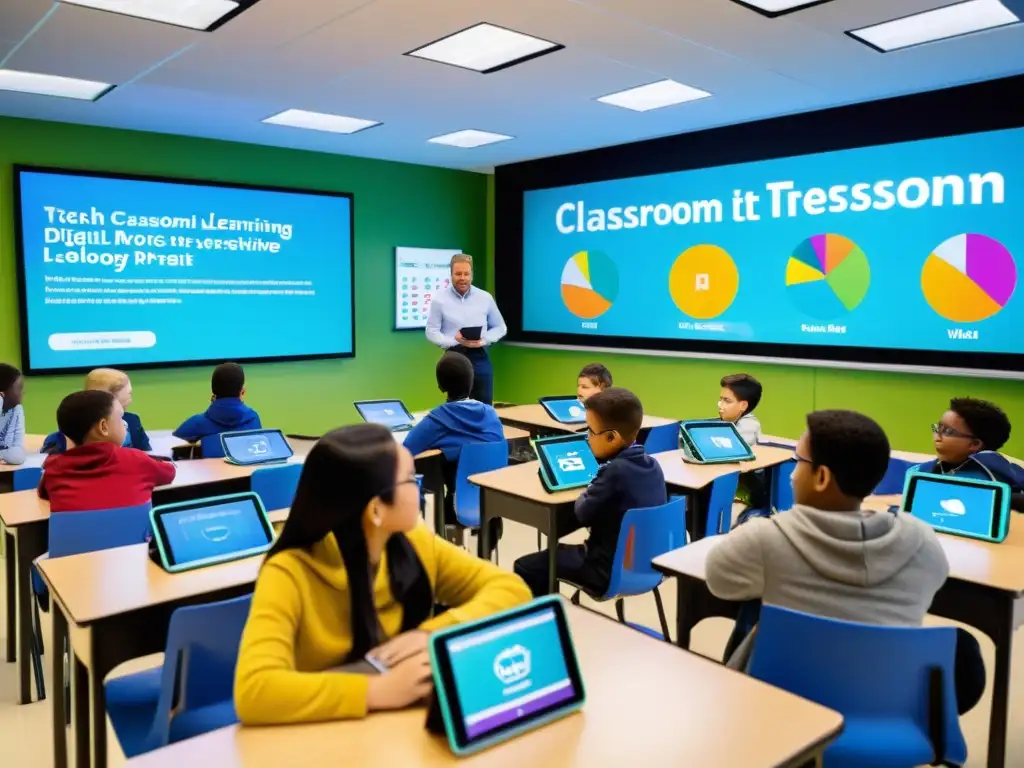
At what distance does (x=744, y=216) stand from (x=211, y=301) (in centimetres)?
435

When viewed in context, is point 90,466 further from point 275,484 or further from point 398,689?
point 398,689

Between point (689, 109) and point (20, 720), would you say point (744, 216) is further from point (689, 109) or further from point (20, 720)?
point (20, 720)

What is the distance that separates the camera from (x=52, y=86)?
4938 millimetres

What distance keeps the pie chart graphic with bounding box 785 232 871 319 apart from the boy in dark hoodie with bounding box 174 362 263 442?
4.00 m

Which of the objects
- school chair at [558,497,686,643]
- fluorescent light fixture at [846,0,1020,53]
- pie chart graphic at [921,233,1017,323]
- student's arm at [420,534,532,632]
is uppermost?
fluorescent light fixture at [846,0,1020,53]

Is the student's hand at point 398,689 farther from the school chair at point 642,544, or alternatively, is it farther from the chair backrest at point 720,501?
the chair backrest at point 720,501

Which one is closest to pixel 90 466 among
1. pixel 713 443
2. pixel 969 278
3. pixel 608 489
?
pixel 608 489

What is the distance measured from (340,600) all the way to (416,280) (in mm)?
6681

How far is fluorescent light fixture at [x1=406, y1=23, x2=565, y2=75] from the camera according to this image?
3996 mm

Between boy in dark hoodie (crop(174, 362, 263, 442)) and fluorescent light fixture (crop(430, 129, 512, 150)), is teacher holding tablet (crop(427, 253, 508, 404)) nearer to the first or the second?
fluorescent light fixture (crop(430, 129, 512, 150))

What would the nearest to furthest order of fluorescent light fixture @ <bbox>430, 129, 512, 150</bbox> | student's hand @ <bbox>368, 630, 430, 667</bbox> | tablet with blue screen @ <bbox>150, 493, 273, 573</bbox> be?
student's hand @ <bbox>368, 630, 430, 667</bbox>
tablet with blue screen @ <bbox>150, 493, 273, 573</bbox>
fluorescent light fixture @ <bbox>430, 129, 512, 150</bbox>

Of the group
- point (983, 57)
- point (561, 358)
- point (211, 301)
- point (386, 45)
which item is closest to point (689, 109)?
point (983, 57)

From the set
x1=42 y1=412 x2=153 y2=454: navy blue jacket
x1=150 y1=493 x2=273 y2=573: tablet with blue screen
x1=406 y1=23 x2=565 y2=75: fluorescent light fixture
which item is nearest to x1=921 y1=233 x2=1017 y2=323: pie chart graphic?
x1=406 y1=23 x2=565 y2=75: fluorescent light fixture

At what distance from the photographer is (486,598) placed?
5.10ft
